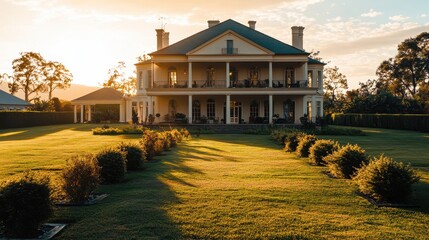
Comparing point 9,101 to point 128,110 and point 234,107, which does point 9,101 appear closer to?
point 128,110

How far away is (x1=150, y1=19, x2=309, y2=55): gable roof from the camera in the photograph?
41.0 metres

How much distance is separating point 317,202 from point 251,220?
208cm

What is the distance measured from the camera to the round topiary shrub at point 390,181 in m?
8.40

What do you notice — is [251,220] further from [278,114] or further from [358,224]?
[278,114]

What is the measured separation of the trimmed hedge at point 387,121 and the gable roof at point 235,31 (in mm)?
12517

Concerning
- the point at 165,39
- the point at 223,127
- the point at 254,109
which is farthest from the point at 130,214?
the point at 165,39

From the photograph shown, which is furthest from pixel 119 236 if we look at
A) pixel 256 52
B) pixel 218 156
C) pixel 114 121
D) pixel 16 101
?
pixel 16 101

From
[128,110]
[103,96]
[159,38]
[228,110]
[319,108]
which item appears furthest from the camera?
[103,96]

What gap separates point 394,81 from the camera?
228 ft

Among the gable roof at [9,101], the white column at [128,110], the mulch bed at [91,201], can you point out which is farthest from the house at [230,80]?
the mulch bed at [91,201]

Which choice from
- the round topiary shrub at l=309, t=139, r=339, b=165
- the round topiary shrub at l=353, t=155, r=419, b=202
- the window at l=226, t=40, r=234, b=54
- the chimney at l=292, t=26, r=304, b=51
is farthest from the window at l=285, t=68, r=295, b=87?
the round topiary shrub at l=353, t=155, r=419, b=202

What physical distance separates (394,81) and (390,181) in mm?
67372

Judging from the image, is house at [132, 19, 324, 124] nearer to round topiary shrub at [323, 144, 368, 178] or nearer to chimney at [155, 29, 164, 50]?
chimney at [155, 29, 164, 50]

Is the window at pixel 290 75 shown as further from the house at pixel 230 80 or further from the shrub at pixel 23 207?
the shrub at pixel 23 207
